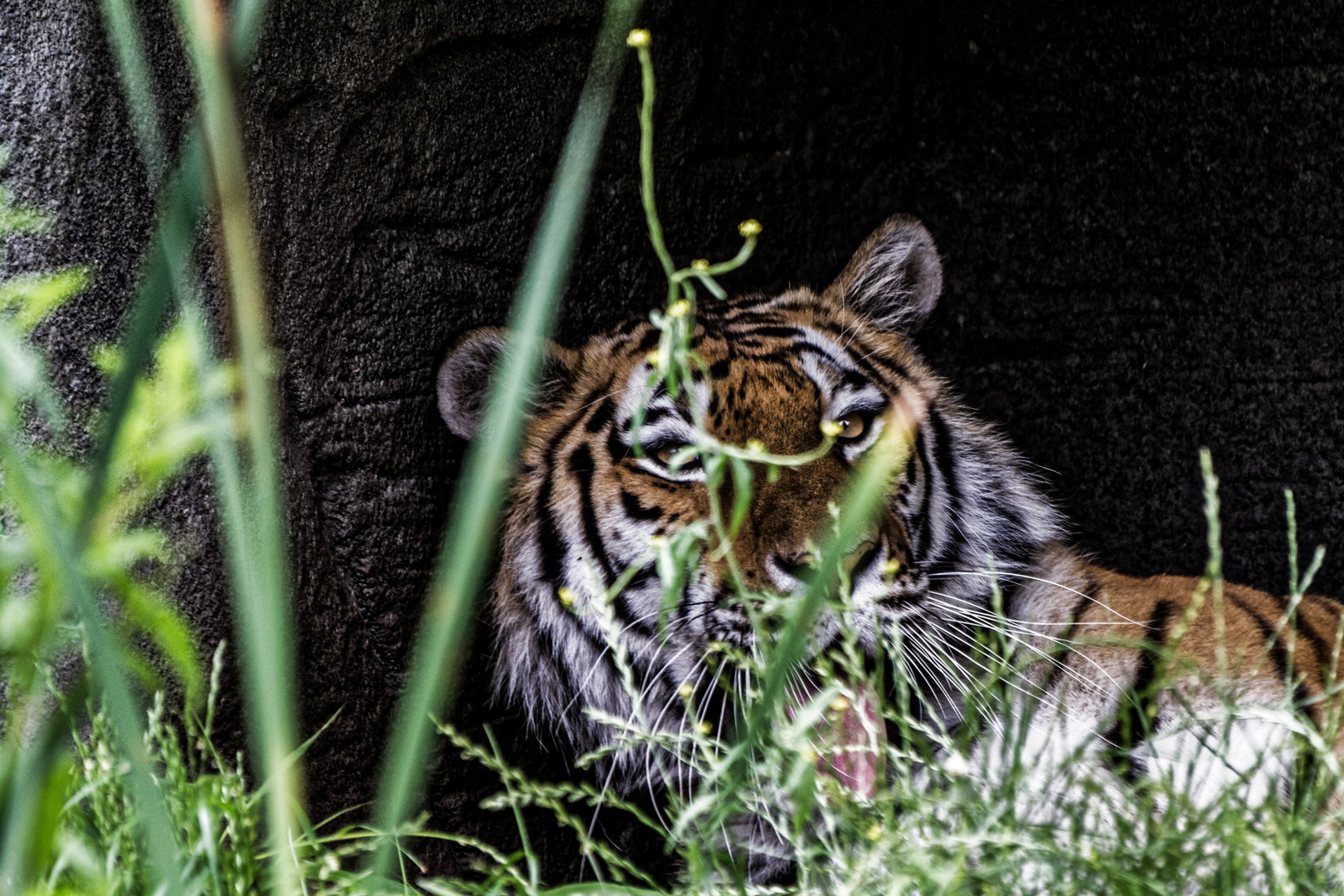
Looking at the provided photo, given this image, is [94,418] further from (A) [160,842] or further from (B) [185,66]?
(A) [160,842]

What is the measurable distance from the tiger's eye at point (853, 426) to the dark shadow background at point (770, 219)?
36 centimetres

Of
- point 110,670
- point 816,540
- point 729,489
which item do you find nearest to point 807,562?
point 816,540

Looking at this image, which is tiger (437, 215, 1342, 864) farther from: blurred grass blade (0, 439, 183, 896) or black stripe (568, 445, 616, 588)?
blurred grass blade (0, 439, 183, 896)

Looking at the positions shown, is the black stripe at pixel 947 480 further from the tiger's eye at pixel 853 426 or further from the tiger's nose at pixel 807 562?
the tiger's nose at pixel 807 562

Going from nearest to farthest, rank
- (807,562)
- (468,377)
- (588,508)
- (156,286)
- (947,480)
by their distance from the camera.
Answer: (156,286)
(807,562)
(468,377)
(588,508)
(947,480)

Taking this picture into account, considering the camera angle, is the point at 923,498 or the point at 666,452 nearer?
the point at 666,452

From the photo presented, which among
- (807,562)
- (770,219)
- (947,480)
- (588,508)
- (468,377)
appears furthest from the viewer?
(770,219)

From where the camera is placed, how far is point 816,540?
5.03 feet

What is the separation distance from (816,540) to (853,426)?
32 cm

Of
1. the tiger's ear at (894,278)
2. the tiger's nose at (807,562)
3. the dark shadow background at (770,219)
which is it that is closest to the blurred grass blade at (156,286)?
the dark shadow background at (770,219)

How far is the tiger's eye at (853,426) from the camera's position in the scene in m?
1.78

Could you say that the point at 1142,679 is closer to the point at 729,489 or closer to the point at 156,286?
the point at 729,489

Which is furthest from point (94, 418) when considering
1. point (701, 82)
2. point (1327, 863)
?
point (1327, 863)

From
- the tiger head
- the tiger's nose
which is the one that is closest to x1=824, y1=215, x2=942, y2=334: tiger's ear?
the tiger head
